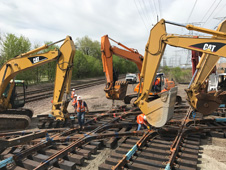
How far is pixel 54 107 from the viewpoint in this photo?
305 inches

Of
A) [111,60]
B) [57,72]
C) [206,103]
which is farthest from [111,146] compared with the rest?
[111,60]

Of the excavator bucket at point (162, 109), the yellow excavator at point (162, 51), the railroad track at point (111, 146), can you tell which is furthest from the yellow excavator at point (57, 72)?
the excavator bucket at point (162, 109)

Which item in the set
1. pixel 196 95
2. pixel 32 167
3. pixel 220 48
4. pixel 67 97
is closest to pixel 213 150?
pixel 196 95

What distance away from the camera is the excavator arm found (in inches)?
353

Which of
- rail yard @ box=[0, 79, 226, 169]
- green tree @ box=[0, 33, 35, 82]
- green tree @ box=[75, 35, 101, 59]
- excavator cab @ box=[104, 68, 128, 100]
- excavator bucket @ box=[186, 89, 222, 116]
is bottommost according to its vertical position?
rail yard @ box=[0, 79, 226, 169]

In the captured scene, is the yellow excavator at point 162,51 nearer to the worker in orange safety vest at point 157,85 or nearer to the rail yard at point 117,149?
the rail yard at point 117,149

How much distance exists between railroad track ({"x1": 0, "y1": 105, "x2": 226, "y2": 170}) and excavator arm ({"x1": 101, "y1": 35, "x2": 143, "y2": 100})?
2.70m

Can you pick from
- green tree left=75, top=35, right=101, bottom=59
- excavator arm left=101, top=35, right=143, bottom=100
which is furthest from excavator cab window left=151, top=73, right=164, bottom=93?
green tree left=75, top=35, right=101, bottom=59

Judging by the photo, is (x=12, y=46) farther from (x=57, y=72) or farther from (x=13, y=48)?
(x=57, y=72)

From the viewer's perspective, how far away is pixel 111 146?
582 cm

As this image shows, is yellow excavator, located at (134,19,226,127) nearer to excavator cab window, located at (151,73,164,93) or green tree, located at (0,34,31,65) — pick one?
excavator cab window, located at (151,73,164,93)

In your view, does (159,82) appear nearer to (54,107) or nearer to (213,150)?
(213,150)

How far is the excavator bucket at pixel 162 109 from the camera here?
17.6 ft

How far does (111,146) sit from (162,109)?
2.28m
